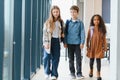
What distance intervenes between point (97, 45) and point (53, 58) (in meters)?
0.99

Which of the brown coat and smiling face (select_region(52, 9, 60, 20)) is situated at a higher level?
smiling face (select_region(52, 9, 60, 20))

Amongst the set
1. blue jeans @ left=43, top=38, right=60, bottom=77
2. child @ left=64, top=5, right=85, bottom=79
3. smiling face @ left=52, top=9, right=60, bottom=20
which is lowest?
blue jeans @ left=43, top=38, right=60, bottom=77

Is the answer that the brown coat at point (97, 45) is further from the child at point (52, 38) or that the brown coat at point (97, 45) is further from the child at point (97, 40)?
the child at point (52, 38)

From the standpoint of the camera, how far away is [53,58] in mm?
5594

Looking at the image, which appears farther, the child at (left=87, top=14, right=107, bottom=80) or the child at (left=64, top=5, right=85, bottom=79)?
the child at (left=64, top=5, right=85, bottom=79)

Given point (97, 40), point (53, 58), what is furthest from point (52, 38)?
point (97, 40)

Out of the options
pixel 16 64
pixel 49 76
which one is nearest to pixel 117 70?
pixel 16 64

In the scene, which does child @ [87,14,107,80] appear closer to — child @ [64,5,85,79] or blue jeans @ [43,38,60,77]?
child @ [64,5,85,79]

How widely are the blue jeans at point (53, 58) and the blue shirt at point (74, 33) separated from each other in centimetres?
32

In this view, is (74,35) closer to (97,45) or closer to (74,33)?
(74,33)

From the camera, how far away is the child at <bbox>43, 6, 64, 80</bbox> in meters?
5.42

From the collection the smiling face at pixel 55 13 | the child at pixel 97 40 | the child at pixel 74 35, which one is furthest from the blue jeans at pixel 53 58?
the child at pixel 97 40

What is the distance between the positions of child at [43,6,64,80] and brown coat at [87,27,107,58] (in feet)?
2.24

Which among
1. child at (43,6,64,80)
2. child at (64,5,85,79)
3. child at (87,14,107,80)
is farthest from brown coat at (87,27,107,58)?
child at (43,6,64,80)
